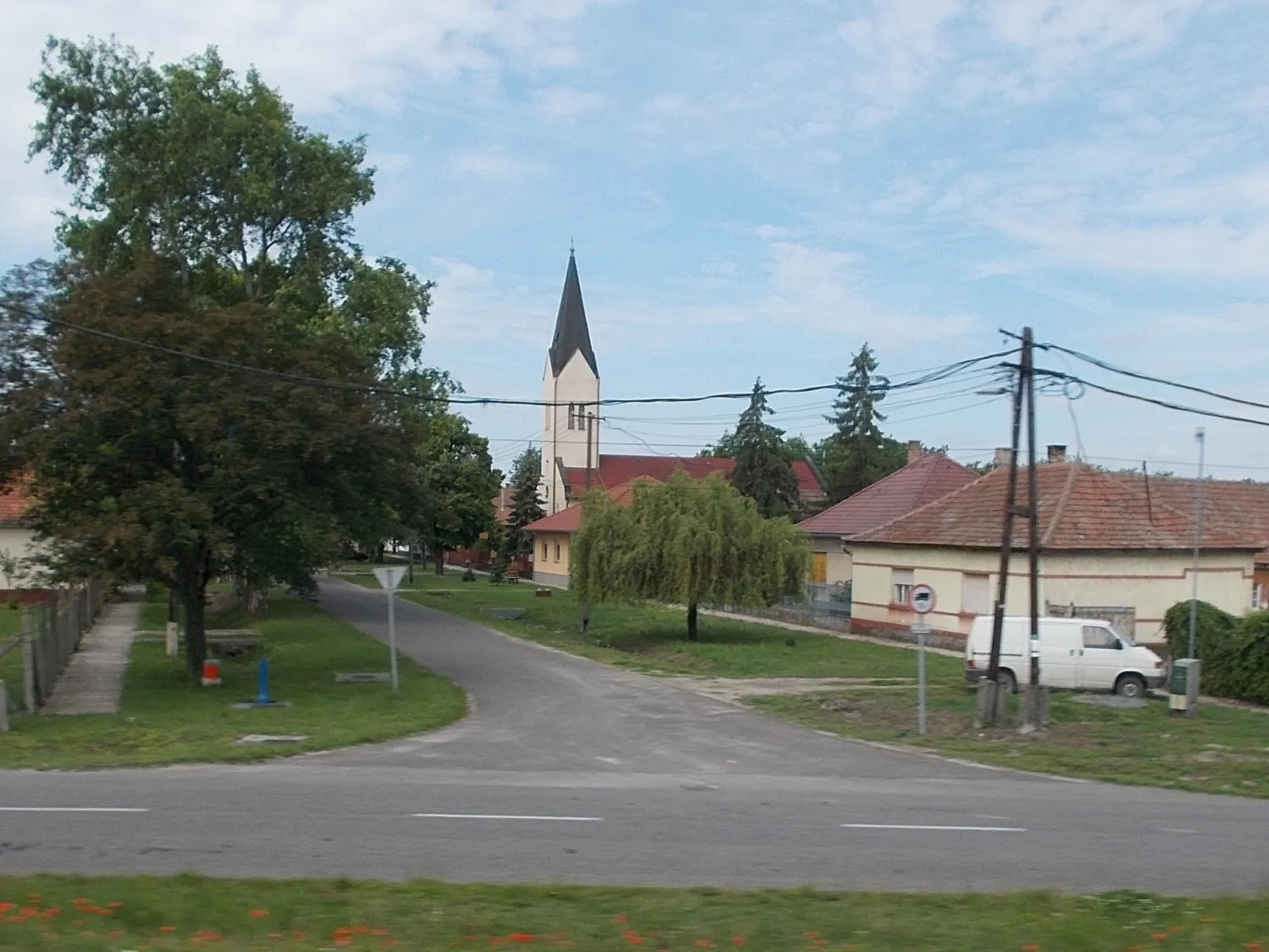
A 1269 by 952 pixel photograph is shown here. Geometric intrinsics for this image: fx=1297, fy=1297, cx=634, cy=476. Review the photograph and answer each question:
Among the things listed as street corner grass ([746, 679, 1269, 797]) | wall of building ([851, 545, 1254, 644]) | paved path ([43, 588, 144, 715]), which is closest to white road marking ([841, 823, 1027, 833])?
street corner grass ([746, 679, 1269, 797])

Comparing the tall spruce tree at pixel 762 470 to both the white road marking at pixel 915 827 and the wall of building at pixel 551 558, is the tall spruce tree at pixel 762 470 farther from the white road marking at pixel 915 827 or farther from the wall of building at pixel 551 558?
the white road marking at pixel 915 827

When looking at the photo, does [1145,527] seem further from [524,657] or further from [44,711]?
[44,711]

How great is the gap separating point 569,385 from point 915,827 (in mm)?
87396

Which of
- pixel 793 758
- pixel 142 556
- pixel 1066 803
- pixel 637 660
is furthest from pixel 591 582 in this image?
pixel 1066 803

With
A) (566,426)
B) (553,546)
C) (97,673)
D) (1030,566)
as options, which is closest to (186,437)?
(97,673)

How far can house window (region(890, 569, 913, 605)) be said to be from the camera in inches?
1558

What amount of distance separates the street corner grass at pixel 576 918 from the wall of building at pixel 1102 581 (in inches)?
1007

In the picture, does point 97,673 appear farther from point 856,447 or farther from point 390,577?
point 856,447

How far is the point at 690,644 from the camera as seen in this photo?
120ft

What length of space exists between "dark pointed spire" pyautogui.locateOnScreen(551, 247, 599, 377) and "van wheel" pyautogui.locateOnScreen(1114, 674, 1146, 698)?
243 feet

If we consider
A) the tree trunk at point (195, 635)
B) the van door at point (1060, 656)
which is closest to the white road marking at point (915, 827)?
the van door at point (1060, 656)

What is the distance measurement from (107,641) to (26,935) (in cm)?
3150

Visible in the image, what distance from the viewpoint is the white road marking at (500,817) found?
11750 millimetres

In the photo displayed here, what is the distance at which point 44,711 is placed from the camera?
21.5m
